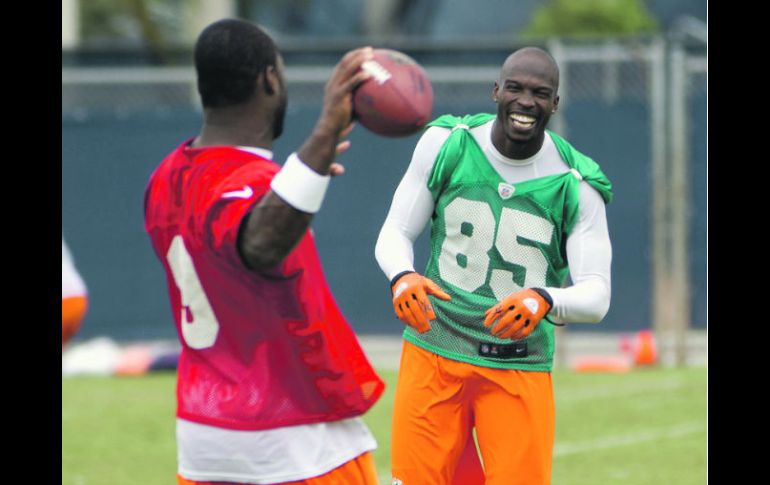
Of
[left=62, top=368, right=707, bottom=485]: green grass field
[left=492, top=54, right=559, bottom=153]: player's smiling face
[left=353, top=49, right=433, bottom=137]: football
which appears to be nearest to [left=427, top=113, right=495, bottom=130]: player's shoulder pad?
[left=492, top=54, right=559, bottom=153]: player's smiling face

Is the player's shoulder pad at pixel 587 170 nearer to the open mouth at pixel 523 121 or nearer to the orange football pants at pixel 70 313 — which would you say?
the open mouth at pixel 523 121

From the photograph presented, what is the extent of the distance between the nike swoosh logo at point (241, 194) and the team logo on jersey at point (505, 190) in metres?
1.68

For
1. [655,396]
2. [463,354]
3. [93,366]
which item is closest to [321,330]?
[463,354]

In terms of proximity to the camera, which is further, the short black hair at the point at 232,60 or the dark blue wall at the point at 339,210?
the dark blue wall at the point at 339,210

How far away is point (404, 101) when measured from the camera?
392 cm

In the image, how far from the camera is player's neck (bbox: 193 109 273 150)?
13.1ft

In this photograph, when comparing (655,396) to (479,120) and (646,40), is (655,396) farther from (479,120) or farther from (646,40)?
(479,120)

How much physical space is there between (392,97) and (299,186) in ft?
1.35

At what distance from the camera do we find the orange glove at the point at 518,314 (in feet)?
16.1

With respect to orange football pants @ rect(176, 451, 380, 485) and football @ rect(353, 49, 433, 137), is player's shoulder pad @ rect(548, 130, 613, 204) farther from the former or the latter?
orange football pants @ rect(176, 451, 380, 485)

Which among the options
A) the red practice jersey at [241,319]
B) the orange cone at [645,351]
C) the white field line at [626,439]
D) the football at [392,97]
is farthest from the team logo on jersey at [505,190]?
the orange cone at [645,351]

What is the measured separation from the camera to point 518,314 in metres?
4.91
